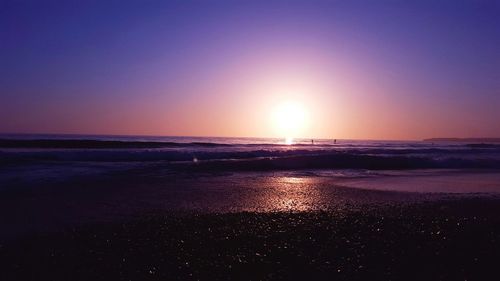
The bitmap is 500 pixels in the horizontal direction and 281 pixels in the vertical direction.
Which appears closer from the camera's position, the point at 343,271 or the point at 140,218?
the point at 343,271

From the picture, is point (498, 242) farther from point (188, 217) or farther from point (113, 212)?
point (113, 212)

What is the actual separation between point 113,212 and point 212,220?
2759 millimetres

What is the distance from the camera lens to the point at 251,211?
995 centimetres

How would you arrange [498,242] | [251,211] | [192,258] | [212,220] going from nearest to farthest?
[192,258] → [498,242] → [212,220] → [251,211]

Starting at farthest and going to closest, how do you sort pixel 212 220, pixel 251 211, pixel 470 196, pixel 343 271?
pixel 470 196
pixel 251 211
pixel 212 220
pixel 343 271

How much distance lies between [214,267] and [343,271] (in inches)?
69.5

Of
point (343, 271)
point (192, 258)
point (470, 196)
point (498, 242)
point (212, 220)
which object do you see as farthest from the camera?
point (470, 196)

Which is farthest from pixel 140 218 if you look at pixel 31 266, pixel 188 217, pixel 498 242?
pixel 498 242

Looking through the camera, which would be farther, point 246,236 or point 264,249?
point 246,236

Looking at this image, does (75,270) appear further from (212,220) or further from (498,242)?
(498,242)

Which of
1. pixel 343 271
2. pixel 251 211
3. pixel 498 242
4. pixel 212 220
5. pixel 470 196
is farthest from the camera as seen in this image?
pixel 470 196

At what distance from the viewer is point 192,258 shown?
20.1 ft

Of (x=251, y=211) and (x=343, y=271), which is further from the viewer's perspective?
(x=251, y=211)

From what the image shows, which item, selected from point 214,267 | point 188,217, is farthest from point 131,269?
point 188,217
